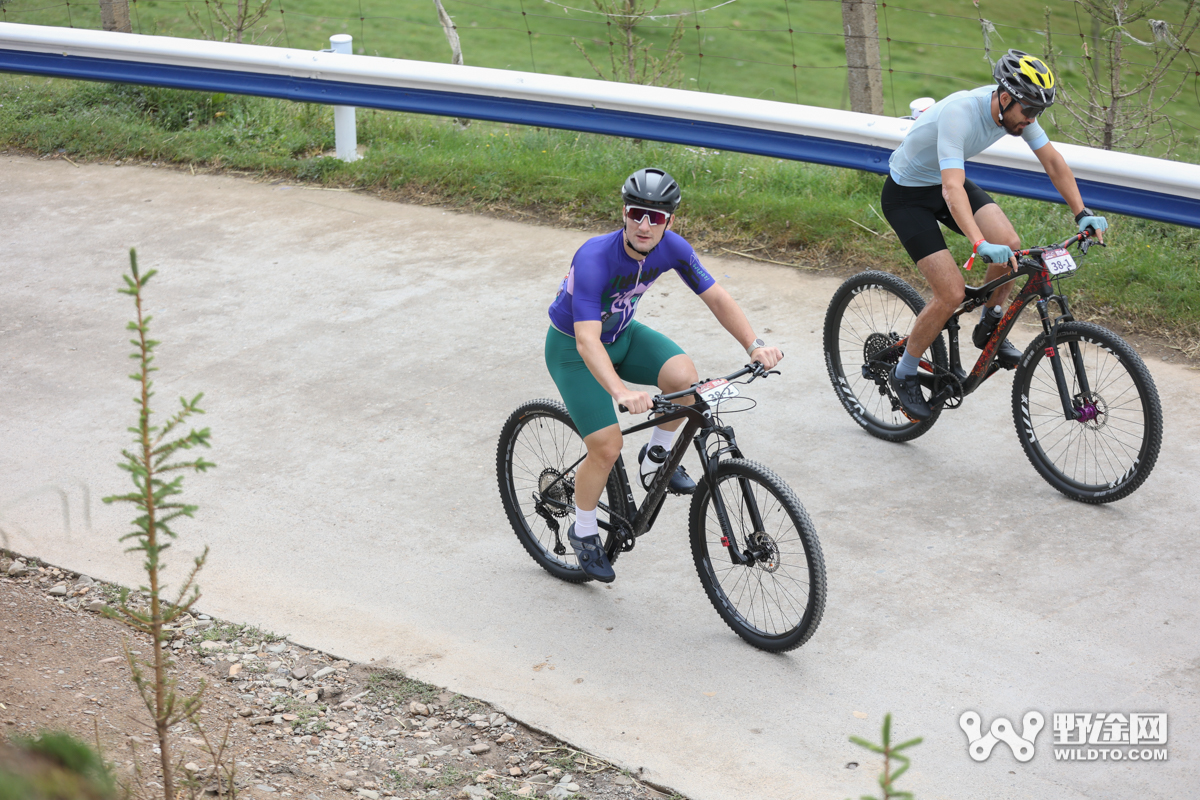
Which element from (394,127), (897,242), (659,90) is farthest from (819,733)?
(394,127)

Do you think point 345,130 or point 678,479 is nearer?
point 678,479

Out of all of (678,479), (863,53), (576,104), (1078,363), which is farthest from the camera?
(863,53)

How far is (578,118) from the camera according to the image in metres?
9.37

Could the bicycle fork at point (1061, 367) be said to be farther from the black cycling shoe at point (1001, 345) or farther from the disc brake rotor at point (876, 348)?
the disc brake rotor at point (876, 348)

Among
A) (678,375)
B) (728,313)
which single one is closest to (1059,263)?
(728,313)

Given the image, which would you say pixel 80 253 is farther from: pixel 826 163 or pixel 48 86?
pixel 826 163

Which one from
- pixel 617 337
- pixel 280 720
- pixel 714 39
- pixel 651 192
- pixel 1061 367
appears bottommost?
pixel 280 720

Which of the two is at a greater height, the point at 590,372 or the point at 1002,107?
the point at 1002,107

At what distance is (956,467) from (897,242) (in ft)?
8.62

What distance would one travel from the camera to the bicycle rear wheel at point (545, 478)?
17.9 ft

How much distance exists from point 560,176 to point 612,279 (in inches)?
202

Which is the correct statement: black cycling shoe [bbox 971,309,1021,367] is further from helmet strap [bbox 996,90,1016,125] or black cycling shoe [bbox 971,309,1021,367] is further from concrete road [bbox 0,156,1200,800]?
helmet strap [bbox 996,90,1016,125]

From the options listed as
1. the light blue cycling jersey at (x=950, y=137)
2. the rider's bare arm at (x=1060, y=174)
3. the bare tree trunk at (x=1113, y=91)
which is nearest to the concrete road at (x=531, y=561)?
the rider's bare arm at (x=1060, y=174)

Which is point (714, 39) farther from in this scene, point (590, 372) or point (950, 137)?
point (590, 372)
